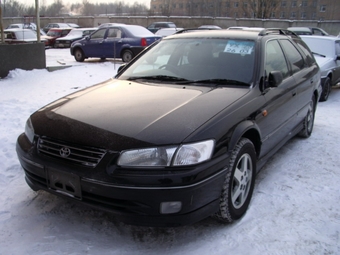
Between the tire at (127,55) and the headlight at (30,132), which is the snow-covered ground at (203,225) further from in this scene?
the tire at (127,55)

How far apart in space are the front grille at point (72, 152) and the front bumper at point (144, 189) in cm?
5

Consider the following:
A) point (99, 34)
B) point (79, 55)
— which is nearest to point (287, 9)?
point (99, 34)

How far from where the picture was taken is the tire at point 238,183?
270 centimetres

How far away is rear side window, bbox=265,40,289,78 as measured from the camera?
3706 millimetres

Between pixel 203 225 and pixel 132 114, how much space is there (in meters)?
1.13

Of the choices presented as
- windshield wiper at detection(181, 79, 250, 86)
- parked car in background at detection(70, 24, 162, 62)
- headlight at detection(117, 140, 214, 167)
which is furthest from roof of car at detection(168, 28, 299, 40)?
parked car in background at detection(70, 24, 162, 62)

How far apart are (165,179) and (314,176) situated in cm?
233


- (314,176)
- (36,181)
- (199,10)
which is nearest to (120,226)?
(36,181)

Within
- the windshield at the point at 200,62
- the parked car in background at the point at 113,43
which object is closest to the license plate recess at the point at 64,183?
the windshield at the point at 200,62

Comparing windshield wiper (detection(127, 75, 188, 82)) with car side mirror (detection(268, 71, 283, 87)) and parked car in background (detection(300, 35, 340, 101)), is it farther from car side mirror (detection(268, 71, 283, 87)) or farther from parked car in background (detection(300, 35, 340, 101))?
parked car in background (detection(300, 35, 340, 101))

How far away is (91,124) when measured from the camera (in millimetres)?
2682

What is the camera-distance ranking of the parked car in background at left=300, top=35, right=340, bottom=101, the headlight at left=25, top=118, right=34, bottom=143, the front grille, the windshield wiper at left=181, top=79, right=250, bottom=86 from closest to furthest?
the front grille < the headlight at left=25, top=118, right=34, bottom=143 < the windshield wiper at left=181, top=79, right=250, bottom=86 < the parked car in background at left=300, top=35, right=340, bottom=101

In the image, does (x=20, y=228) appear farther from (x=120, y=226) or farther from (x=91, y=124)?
(x=91, y=124)

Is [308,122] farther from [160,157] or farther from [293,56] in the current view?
[160,157]
